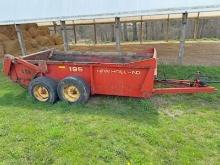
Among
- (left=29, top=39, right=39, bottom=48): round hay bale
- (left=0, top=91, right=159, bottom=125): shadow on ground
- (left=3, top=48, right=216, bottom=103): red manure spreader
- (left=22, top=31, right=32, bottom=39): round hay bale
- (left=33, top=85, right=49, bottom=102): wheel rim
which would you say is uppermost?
(left=22, top=31, right=32, bottom=39): round hay bale

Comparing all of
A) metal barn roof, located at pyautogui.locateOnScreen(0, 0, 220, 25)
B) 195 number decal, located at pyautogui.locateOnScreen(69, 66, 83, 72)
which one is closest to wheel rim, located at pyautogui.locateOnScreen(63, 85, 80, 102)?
195 number decal, located at pyautogui.locateOnScreen(69, 66, 83, 72)

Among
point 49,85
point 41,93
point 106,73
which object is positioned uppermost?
point 106,73

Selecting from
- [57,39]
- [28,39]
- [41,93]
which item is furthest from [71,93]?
[57,39]

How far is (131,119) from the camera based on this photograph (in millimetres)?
6340

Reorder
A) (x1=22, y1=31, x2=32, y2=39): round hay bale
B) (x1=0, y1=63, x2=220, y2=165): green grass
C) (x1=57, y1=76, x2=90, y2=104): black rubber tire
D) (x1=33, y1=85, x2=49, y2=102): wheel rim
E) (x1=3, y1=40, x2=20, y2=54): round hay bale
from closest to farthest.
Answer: (x1=0, y1=63, x2=220, y2=165): green grass → (x1=57, y1=76, x2=90, y2=104): black rubber tire → (x1=33, y1=85, x2=49, y2=102): wheel rim → (x1=3, y1=40, x2=20, y2=54): round hay bale → (x1=22, y1=31, x2=32, y2=39): round hay bale

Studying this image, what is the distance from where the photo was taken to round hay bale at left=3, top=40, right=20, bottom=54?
1493cm

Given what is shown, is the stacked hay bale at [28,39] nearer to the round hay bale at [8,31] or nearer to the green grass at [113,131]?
the round hay bale at [8,31]

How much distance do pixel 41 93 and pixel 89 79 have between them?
56.8 inches

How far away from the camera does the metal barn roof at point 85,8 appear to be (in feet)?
30.5

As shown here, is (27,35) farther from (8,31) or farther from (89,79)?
(89,79)

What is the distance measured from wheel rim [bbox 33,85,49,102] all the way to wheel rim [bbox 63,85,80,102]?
1.78 feet

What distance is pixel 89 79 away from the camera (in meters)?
7.30

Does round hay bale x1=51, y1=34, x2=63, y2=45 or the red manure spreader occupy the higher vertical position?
round hay bale x1=51, y1=34, x2=63, y2=45

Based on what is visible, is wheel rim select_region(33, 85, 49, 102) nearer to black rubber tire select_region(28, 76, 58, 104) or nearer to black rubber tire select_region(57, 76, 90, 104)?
black rubber tire select_region(28, 76, 58, 104)
